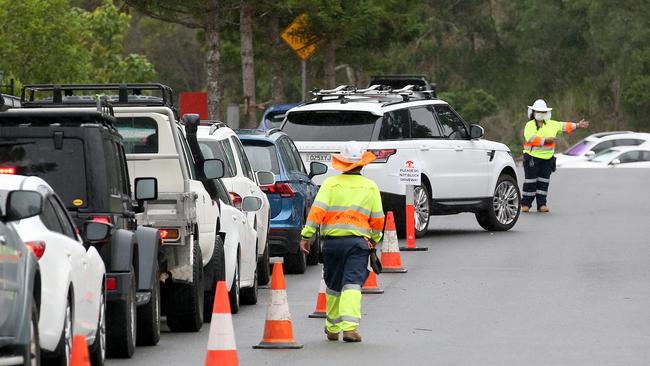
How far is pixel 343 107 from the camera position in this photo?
24.4 m

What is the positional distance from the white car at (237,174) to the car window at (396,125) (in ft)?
18.6

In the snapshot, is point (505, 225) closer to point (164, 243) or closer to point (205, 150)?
point (205, 150)

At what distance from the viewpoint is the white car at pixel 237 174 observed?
56.3ft

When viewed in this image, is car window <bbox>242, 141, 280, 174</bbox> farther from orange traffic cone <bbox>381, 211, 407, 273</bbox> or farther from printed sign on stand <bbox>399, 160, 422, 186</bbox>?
printed sign on stand <bbox>399, 160, 422, 186</bbox>

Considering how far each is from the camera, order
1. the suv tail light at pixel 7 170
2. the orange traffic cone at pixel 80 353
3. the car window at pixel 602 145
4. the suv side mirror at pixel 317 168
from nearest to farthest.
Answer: the orange traffic cone at pixel 80 353
the suv tail light at pixel 7 170
the suv side mirror at pixel 317 168
the car window at pixel 602 145


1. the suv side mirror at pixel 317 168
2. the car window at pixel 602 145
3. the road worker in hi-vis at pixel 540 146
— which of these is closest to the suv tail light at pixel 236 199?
the suv side mirror at pixel 317 168

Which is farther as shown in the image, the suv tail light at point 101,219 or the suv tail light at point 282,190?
the suv tail light at point 282,190

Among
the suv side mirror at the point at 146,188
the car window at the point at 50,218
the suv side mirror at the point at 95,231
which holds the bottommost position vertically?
the suv side mirror at the point at 95,231

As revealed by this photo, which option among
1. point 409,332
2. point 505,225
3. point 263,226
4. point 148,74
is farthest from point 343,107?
point 148,74

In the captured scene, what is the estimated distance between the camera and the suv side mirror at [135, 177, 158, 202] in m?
13.2

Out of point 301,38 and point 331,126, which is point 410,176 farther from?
point 301,38

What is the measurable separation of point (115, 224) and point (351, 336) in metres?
2.38

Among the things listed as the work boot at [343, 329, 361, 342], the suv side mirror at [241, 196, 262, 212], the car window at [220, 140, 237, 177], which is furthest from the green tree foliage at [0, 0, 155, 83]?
the work boot at [343, 329, 361, 342]

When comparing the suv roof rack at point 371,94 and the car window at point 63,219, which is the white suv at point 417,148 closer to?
the suv roof rack at point 371,94
